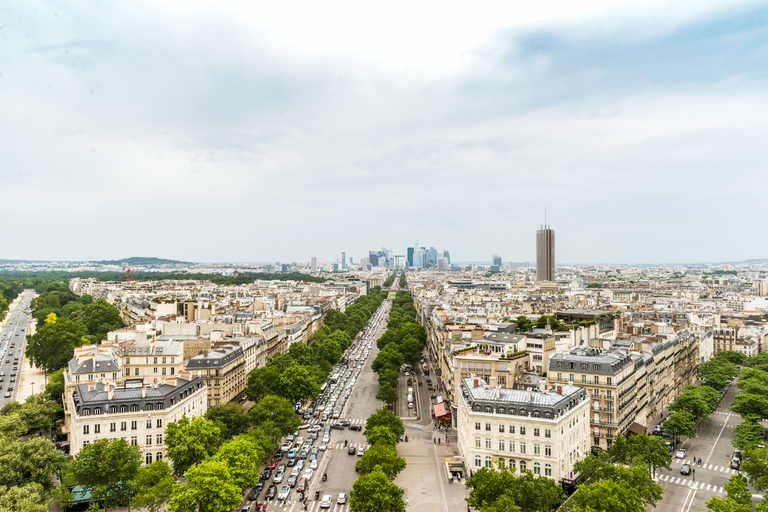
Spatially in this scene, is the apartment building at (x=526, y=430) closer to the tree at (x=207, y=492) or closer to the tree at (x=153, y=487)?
the tree at (x=207, y=492)

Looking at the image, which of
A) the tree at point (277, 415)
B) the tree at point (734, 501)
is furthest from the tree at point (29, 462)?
the tree at point (734, 501)

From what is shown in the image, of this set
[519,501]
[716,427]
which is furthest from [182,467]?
[716,427]

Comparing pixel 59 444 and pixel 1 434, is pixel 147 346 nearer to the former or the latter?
pixel 59 444

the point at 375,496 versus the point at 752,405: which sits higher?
the point at 752,405

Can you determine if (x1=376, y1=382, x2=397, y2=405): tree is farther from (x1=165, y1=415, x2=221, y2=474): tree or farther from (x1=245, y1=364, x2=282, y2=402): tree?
(x1=165, y1=415, x2=221, y2=474): tree

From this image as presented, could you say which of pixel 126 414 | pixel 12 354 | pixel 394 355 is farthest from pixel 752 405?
pixel 12 354

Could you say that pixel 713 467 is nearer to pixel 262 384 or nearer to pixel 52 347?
pixel 262 384
